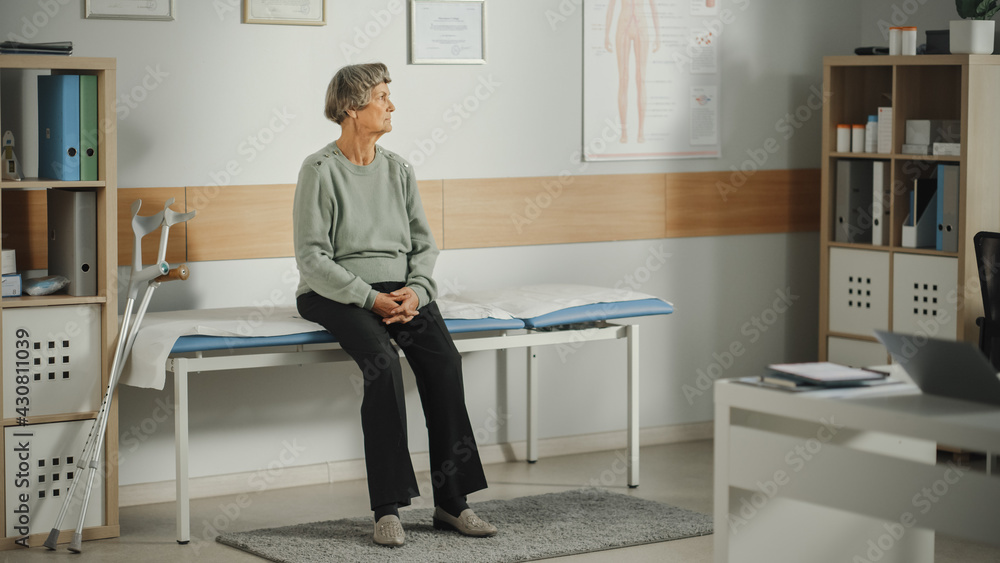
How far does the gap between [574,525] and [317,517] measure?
0.84 meters

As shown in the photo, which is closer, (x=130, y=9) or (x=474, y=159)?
(x=130, y=9)

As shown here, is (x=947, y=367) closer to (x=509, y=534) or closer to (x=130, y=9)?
(x=509, y=534)

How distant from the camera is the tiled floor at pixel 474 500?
334 centimetres

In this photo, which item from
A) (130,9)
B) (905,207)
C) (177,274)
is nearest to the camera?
(177,274)

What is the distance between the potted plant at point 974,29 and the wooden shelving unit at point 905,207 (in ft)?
0.18

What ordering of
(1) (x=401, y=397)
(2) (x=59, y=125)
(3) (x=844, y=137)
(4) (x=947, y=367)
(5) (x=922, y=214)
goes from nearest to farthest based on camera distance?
1. (4) (x=947, y=367)
2. (2) (x=59, y=125)
3. (1) (x=401, y=397)
4. (5) (x=922, y=214)
5. (3) (x=844, y=137)

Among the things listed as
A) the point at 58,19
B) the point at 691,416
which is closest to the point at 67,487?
the point at 58,19

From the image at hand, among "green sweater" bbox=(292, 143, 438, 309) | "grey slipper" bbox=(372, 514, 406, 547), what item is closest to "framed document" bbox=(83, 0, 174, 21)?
"green sweater" bbox=(292, 143, 438, 309)

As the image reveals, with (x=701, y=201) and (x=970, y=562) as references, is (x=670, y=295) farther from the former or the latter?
(x=970, y=562)

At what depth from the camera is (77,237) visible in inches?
134

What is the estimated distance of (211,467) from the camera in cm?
402

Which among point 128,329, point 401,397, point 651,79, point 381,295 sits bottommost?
point 401,397

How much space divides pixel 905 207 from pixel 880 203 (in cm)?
10

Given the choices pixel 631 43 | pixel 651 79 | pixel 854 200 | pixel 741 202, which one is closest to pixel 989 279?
pixel 854 200
